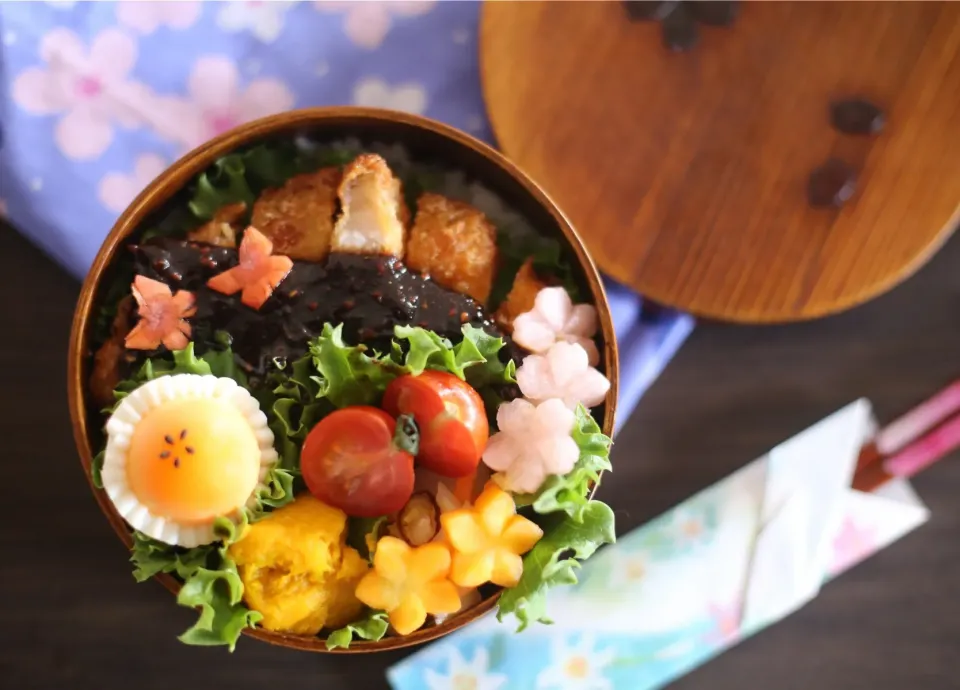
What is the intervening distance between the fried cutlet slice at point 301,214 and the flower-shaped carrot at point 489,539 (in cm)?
31

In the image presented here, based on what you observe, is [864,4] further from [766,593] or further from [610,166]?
[766,593]

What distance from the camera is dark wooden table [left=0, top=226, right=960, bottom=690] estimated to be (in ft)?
3.05

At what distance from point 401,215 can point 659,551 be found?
50 cm

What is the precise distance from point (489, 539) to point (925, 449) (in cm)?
64

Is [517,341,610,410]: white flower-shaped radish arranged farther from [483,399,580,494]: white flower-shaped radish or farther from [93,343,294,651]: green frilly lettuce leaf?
[93,343,294,651]: green frilly lettuce leaf

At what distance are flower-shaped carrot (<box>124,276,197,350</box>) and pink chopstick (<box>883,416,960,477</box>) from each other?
0.85 metres

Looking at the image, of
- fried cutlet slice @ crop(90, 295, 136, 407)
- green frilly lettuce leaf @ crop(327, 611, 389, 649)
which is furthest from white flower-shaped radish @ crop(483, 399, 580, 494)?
fried cutlet slice @ crop(90, 295, 136, 407)

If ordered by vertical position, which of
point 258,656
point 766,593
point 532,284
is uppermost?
point 532,284

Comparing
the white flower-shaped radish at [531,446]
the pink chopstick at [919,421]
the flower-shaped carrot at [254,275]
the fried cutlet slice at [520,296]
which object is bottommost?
the white flower-shaped radish at [531,446]

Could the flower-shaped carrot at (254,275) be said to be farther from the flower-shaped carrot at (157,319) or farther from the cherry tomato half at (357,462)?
the cherry tomato half at (357,462)

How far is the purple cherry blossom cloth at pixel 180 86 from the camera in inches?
37.3

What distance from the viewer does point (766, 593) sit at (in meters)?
0.98

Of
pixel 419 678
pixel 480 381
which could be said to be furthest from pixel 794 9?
pixel 419 678

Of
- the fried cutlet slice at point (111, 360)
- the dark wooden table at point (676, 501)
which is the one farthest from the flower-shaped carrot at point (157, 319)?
the dark wooden table at point (676, 501)
